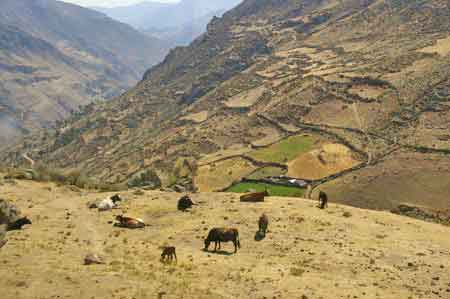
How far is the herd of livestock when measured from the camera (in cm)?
2962

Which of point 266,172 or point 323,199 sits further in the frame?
point 266,172

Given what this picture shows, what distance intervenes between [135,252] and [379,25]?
17478cm

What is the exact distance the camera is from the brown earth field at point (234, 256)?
931 inches

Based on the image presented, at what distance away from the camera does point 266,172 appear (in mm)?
101625

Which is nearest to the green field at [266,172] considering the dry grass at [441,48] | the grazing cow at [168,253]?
the dry grass at [441,48]

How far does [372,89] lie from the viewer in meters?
126

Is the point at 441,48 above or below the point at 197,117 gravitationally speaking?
above

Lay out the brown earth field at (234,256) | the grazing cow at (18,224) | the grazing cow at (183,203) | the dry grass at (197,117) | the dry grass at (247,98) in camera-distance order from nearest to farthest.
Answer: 1. the brown earth field at (234,256)
2. the grazing cow at (18,224)
3. the grazing cow at (183,203)
4. the dry grass at (247,98)
5. the dry grass at (197,117)

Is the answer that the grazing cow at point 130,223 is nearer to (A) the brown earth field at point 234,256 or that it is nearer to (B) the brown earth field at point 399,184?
(A) the brown earth field at point 234,256

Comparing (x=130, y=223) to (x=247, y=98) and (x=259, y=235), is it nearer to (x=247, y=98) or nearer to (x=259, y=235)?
(x=259, y=235)

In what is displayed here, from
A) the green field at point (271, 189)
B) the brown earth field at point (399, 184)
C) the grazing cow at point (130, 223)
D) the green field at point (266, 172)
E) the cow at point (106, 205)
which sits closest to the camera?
the grazing cow at point (130, 223)

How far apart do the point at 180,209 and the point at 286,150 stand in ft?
244

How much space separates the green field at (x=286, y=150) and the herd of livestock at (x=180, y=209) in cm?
6604

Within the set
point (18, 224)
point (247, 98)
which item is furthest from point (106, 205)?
point (247, 98)
